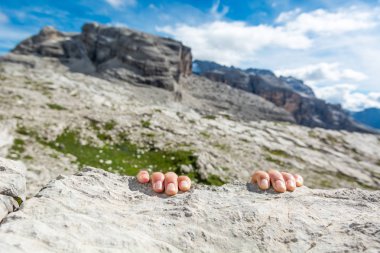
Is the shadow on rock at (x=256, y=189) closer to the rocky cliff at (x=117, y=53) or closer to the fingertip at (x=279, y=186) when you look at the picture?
the fingertip at (x=279, y=186)

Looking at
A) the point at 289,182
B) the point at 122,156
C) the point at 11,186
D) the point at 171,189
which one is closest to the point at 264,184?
the point at 289,182

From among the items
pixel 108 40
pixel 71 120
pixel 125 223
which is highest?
pixel 108 40

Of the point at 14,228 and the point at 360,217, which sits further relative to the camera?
the point at 360,217

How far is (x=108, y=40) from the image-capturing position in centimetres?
15000

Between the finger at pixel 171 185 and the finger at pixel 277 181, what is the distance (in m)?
1.99

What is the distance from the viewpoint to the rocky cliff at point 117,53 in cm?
12412

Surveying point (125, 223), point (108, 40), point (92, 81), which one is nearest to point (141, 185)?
point (125, 223)

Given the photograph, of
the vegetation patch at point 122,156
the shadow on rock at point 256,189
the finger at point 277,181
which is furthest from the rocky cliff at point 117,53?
the finger at point 277,181

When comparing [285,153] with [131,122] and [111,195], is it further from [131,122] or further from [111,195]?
[111,195]

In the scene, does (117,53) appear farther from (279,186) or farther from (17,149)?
(279,186)

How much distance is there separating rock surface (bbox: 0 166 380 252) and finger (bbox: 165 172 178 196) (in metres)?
0.13

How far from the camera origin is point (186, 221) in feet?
16.1

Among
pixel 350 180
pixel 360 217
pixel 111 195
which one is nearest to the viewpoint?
pixel 360 217

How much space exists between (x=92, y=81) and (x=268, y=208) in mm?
101278
